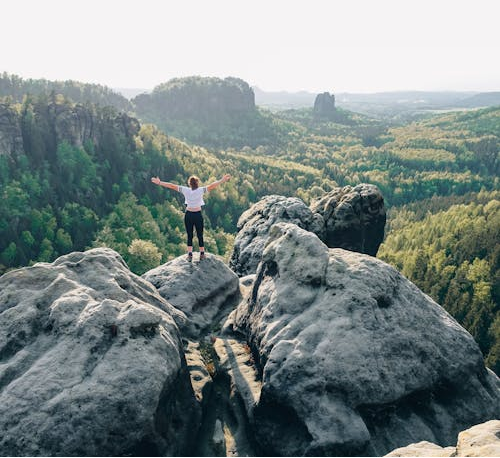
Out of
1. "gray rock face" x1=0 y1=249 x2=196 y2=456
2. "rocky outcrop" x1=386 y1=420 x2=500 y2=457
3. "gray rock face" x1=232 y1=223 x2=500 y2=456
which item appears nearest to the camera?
"rocky outcrop" x1=386 y1=420 x2=500 y2=457

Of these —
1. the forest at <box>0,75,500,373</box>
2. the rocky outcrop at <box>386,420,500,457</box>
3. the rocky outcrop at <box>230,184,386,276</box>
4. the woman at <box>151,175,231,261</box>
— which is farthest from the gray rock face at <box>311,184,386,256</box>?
the forest at <box>0,75,500,373</box>

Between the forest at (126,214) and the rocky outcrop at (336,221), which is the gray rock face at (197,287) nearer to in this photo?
the rocky outcrop at (336,221)

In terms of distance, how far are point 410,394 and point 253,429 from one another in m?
6.15

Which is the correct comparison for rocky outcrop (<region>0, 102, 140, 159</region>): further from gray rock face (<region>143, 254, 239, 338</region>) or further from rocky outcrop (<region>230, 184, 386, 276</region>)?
gray rock face (<region>143, 254, 239, 338</region>)

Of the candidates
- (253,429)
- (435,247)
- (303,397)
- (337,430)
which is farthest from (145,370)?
(435,247)

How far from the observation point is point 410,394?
51.4 ft

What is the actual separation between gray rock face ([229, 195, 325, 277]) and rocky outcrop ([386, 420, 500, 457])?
22834 mm

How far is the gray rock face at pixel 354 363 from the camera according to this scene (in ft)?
47.3

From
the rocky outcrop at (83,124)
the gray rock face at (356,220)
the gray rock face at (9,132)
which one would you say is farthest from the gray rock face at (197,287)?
the rocky outcrop at (83,124)

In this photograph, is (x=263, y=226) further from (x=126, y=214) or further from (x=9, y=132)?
(x=9, y=132)

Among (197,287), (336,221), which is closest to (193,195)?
(197,287)

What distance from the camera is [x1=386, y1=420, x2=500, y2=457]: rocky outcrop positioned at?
1101 centimetres

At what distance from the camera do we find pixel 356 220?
37.3 metres

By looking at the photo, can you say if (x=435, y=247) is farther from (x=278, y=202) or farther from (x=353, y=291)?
(x=353, y=291)
